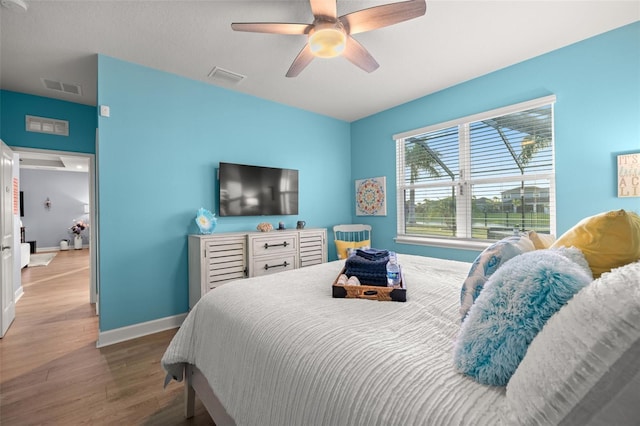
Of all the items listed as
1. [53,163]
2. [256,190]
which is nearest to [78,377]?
[256,190]

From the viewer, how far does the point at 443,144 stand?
3.52 metres

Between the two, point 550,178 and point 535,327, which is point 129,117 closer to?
point 535,327

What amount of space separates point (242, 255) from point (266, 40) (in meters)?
2.14

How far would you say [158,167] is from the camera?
9.46 feet

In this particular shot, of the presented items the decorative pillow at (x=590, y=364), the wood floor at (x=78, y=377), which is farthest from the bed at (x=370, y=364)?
the wood floor at (x=78, y=377)

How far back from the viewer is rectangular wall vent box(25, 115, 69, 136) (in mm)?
3215

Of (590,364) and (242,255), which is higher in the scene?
(590,364)

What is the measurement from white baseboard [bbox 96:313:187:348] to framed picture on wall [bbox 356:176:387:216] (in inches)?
114

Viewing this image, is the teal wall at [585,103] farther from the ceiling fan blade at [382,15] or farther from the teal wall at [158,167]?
the teal wall at [158,167]

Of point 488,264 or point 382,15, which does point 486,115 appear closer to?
point 382,15

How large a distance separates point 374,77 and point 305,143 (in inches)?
55.7

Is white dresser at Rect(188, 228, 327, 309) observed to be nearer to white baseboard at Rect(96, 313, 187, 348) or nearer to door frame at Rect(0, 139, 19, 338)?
white baseboard at Rect(96, 313, 187, 348)

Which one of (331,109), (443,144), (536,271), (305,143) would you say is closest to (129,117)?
(305,143)

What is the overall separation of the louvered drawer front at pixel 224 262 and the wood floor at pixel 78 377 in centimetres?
70
